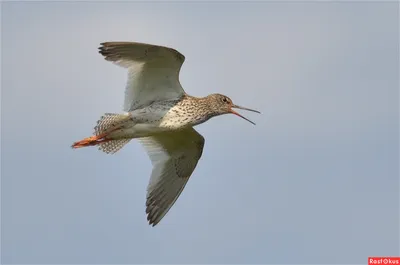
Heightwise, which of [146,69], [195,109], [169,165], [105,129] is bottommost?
[169,165]

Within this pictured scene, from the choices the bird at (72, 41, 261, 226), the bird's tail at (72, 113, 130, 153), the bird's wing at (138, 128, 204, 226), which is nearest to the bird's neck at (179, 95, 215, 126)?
the bird at (72, 41, 261, 226)

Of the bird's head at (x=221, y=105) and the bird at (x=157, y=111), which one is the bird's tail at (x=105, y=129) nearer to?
the bird at (x=157, y=111)

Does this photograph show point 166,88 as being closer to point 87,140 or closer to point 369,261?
point 87,140

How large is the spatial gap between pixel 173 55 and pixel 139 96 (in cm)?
116

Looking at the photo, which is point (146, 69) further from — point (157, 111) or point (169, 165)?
point (169, 165)

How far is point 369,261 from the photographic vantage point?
18.3 metres

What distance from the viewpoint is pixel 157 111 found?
58.3 ft

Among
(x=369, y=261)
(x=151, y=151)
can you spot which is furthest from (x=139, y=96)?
(x=369, y=261)

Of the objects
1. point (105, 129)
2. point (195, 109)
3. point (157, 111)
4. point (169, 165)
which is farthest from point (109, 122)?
point (169, 165)

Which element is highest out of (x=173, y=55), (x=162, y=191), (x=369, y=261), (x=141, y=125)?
(x=173, y=55)

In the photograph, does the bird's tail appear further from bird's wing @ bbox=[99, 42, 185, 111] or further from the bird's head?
the bird's head

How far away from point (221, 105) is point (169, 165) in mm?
1662

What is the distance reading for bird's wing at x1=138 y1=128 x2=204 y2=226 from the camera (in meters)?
18.7

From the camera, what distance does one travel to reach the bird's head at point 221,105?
1820 centimetres
